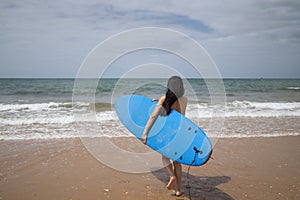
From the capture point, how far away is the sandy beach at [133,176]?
346 cm

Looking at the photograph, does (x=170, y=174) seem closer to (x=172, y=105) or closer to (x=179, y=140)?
(x=179, y=140)

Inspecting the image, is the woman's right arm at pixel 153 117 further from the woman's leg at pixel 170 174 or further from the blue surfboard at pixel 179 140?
the woman's leg at pixel 170 174

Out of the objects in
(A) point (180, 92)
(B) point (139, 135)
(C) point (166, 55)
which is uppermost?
(C) point (166, 55)

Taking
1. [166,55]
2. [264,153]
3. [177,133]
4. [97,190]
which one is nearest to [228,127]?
[264,153]

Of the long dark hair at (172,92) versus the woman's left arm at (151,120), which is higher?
the long dark hair at (172,92)

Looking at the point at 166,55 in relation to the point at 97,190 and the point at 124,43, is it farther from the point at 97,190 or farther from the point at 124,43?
the point at 97,190

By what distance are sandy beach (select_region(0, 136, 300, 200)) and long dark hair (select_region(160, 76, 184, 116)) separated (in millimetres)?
1225

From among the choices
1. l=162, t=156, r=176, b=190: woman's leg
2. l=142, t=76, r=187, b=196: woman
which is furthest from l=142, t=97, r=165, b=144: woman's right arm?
l=162, t=156, r=176, b=190: woman's leg

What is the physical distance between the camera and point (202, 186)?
372cm

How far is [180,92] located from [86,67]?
237cm

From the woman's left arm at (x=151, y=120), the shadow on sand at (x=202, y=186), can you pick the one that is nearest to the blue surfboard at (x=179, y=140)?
the woman's left arm at (x=151, y=120)

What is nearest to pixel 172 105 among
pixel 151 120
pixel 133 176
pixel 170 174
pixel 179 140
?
pixel 151 120

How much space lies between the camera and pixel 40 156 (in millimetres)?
4867

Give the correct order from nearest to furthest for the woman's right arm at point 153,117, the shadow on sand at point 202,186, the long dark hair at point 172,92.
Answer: the long dark hair at point 172,92 → the woman's right arm at point 153,117 → the shadow on sand at point 202,186
